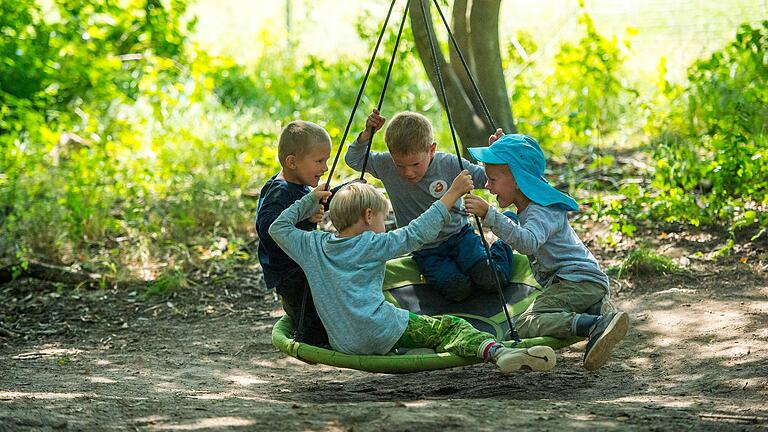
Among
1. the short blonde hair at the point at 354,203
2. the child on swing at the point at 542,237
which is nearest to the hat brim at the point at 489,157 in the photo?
the child on swing at the point at 542,237

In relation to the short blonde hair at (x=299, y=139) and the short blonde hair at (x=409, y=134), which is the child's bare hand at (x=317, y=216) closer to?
the short blonde hair at (x=299, y=139)

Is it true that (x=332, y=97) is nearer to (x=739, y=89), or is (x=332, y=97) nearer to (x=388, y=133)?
(x=739, y=89)

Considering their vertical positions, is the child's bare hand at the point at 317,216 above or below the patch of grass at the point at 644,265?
above

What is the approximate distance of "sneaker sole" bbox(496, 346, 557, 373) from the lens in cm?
356

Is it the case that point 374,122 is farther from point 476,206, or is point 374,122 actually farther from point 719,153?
point 719,153

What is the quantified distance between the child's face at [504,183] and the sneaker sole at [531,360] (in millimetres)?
801

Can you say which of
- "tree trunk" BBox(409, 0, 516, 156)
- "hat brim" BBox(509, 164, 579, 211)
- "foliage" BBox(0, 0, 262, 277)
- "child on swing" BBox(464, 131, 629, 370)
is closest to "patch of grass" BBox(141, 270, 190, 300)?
"foliage" BBox(0, 0, 262, 277)

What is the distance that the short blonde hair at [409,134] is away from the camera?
4.30 m

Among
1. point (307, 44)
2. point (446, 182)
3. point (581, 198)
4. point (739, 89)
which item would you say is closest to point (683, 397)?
point (446, 182)

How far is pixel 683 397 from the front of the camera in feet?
12.3

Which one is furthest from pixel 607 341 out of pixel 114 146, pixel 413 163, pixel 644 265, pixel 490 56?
pixel 114 146

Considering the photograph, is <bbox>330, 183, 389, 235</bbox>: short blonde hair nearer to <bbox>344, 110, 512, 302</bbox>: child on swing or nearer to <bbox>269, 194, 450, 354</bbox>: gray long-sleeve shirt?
<bbox>269, 194, 450, 354</bbox>: gray long-sleeve shirt

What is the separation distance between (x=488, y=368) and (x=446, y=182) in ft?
2.98

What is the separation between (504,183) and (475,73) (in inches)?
78.5
